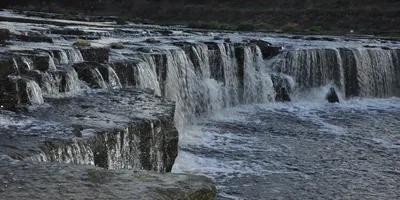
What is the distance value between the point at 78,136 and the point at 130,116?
6.81ft

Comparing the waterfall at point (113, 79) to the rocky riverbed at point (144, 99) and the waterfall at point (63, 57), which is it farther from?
the waterfall at point (63, 57)

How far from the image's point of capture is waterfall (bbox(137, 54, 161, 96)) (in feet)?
59.2

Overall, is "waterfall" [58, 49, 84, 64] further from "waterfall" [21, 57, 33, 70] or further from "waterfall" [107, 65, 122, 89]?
"waterfall" [21, 57, 33, 70]

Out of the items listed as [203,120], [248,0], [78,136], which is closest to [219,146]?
[203,120]

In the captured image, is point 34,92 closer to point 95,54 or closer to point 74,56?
point 74,56

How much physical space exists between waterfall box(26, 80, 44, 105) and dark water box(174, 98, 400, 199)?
3.72 meters

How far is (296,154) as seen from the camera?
15.8 m

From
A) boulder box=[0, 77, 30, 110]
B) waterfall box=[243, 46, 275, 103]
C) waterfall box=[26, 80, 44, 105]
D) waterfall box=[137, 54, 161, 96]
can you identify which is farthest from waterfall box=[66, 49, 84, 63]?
waterfall box=[243, 46, 275, 103]

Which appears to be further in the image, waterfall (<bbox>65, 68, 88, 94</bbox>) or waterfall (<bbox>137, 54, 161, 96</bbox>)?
waterfall (<bbox>137, 54, 161, 96</bbox>)

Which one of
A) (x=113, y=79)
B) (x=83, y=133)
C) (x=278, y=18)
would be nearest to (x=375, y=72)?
(x=113, y=79)

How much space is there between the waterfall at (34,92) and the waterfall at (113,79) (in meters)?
3.45

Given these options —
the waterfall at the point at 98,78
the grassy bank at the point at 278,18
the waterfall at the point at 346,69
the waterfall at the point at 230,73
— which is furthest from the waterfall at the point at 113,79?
the grassy bank at the point at 278,18

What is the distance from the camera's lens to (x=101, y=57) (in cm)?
1797

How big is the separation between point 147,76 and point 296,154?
230 inches
